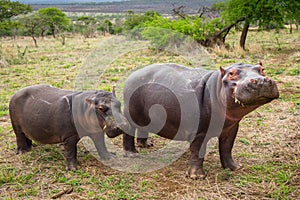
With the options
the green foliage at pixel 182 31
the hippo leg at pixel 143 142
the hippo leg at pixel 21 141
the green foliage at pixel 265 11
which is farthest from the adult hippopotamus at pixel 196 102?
the green foliage at pixel 265 11

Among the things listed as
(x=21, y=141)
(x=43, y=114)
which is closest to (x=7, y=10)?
(x=21, y=141)

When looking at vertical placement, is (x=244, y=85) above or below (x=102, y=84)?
above

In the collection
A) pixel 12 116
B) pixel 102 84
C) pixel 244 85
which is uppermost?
pixel 244 85

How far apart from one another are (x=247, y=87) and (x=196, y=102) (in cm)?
91

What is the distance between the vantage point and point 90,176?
14.8 ft

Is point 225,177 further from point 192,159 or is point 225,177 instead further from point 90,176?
point 90,176

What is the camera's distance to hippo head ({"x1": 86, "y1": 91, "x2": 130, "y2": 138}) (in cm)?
419

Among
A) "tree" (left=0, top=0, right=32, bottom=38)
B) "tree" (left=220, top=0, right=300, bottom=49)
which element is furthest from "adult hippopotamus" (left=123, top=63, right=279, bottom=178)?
"tree" (left=0, top=0, right=32, bottom=38)

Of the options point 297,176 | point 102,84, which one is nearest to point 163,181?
point 297,176

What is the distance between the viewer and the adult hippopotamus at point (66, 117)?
4.29 metres

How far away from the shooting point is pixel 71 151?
4.69 meters

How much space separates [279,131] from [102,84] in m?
5.72

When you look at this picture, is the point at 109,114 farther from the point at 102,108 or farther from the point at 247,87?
the point at 247,87

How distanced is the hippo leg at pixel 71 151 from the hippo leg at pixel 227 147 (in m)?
1.97
